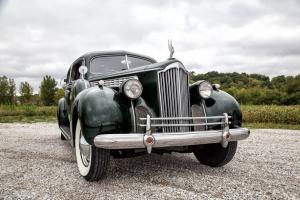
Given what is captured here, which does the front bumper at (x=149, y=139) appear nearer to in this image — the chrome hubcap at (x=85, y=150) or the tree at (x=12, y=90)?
the chrome hubcap at (x=85, y=150)

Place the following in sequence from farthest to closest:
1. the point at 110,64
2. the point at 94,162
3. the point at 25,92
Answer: the point at 25,92
the point at 110,64
the point at 94,162

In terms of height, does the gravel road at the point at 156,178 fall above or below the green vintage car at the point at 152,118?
below

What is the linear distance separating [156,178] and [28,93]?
197ft

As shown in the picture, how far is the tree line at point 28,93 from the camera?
2247 inches

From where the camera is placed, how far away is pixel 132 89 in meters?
3.46

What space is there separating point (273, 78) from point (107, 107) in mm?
60874

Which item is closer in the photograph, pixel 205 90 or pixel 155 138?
pixel 155 138

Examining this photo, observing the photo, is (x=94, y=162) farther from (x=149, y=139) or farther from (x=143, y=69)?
(x=143, y=69)

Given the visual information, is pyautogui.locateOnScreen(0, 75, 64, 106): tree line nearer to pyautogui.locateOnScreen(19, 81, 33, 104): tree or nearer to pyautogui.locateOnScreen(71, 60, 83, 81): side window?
pyautogui.locateOnScreen(19, 81, 33, 104): tree

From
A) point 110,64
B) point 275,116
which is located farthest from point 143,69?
point 275,116

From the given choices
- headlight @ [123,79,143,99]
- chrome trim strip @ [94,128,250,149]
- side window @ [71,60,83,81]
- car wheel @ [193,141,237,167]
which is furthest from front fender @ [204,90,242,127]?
side window @ [71,60,83,81]

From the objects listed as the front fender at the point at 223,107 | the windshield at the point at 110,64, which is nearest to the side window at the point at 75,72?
the windshield at the point at 110,64

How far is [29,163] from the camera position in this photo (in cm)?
465

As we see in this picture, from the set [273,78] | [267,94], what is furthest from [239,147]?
[273,78]
